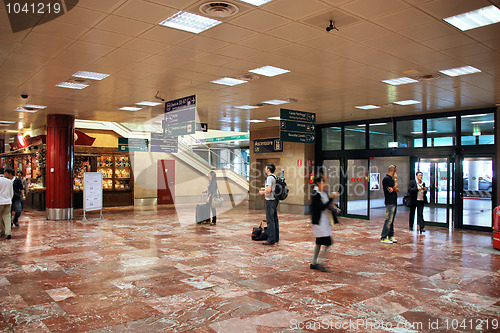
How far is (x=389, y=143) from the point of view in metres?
13.3

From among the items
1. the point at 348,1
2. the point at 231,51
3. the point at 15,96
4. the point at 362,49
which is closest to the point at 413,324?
the point at 348,1

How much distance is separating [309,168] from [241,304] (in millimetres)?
11128

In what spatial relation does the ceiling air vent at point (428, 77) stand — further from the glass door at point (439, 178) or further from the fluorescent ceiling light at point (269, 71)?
the glass door at point (439, 178)

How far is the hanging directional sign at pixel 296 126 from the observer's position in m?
11.0

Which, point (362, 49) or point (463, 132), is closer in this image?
point (362, 49)

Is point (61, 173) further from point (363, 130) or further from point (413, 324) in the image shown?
point (413, 324)

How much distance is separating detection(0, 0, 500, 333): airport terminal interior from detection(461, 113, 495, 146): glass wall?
→ 38mm

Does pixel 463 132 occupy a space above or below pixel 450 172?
Answer: above

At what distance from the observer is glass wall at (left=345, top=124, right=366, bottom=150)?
1434cm

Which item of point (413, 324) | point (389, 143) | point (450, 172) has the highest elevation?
point (389, 143)

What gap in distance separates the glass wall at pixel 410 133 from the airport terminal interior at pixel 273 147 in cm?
5

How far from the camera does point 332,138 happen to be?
15.4m

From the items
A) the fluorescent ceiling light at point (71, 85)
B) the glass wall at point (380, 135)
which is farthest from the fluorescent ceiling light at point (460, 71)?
the fluorescent ceiling light at point (71, 85)

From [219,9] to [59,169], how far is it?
34.4 feet
